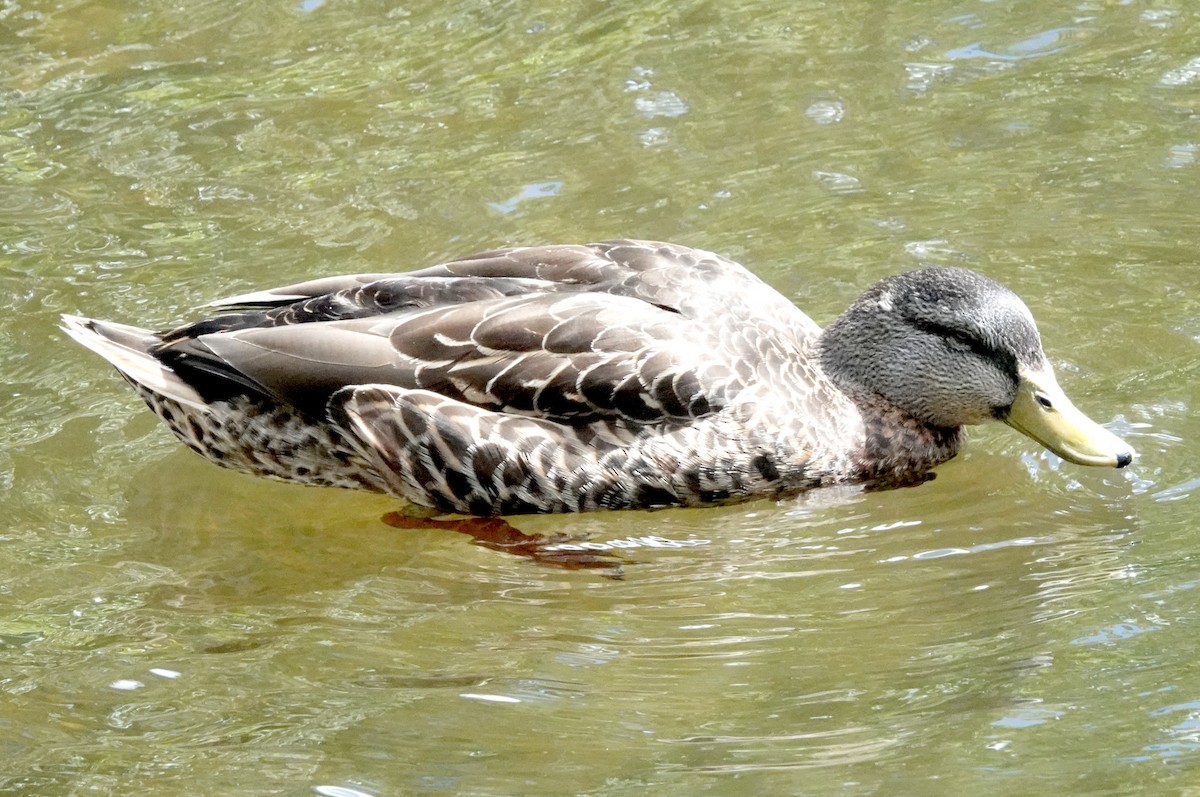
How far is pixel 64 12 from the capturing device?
12.0 meters

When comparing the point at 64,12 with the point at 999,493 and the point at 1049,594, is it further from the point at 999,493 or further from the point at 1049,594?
the point at 1049,594

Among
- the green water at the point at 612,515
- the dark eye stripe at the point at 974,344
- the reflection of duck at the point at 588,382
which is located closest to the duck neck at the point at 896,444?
the reflection of duck at the point at 588,382

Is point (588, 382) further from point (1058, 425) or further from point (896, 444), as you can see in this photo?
point (1058, 425)

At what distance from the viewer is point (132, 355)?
25.1 ft

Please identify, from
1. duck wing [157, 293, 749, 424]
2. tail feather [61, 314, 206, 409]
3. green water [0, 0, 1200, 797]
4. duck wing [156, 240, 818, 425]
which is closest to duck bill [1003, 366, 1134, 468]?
green water [0, 0, 1200, 797]

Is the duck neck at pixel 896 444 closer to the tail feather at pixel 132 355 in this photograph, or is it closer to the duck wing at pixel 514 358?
the duck wing at pixel 514 358

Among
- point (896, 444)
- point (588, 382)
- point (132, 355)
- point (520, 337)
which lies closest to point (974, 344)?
point (896, 444)

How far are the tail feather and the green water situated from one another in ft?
1.64

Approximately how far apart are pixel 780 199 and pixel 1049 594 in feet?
12.6

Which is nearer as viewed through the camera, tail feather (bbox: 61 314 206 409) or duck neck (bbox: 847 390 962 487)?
tail feather (bbox: 61 314 206 409)

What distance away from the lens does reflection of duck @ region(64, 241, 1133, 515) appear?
7.30 meters

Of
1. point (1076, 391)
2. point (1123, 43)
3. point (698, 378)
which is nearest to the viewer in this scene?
point (698, 378)

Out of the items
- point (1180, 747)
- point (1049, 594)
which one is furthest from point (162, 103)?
point (1180, 747)

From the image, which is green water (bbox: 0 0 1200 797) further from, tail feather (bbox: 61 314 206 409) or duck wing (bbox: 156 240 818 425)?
duck wing (bbox: 156 240 818 425)
